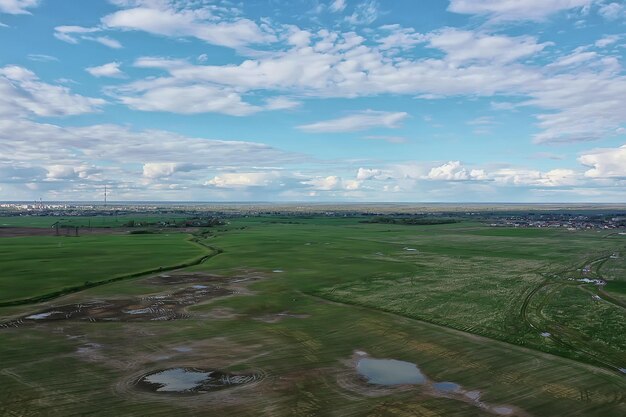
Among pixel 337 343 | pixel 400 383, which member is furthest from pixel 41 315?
pixel 400 383

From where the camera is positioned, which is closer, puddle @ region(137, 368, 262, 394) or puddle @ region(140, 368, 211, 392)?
puddle @ region(137, 368, 262, 394)

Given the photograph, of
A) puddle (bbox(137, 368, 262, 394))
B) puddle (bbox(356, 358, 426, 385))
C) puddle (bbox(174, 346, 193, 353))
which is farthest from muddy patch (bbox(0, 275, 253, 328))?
puddle (bbox(356, 358, 426, 385))

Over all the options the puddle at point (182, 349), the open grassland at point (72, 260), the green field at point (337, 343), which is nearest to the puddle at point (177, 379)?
the green field at point (337, 343)

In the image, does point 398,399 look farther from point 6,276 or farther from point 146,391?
point 6,276

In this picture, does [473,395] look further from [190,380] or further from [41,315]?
[41,315]

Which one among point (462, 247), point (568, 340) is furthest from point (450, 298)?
point (462, 247)

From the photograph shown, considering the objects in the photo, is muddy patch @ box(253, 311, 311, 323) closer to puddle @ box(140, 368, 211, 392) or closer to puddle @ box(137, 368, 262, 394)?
puddle @ box(137, 368, 262, 394)
